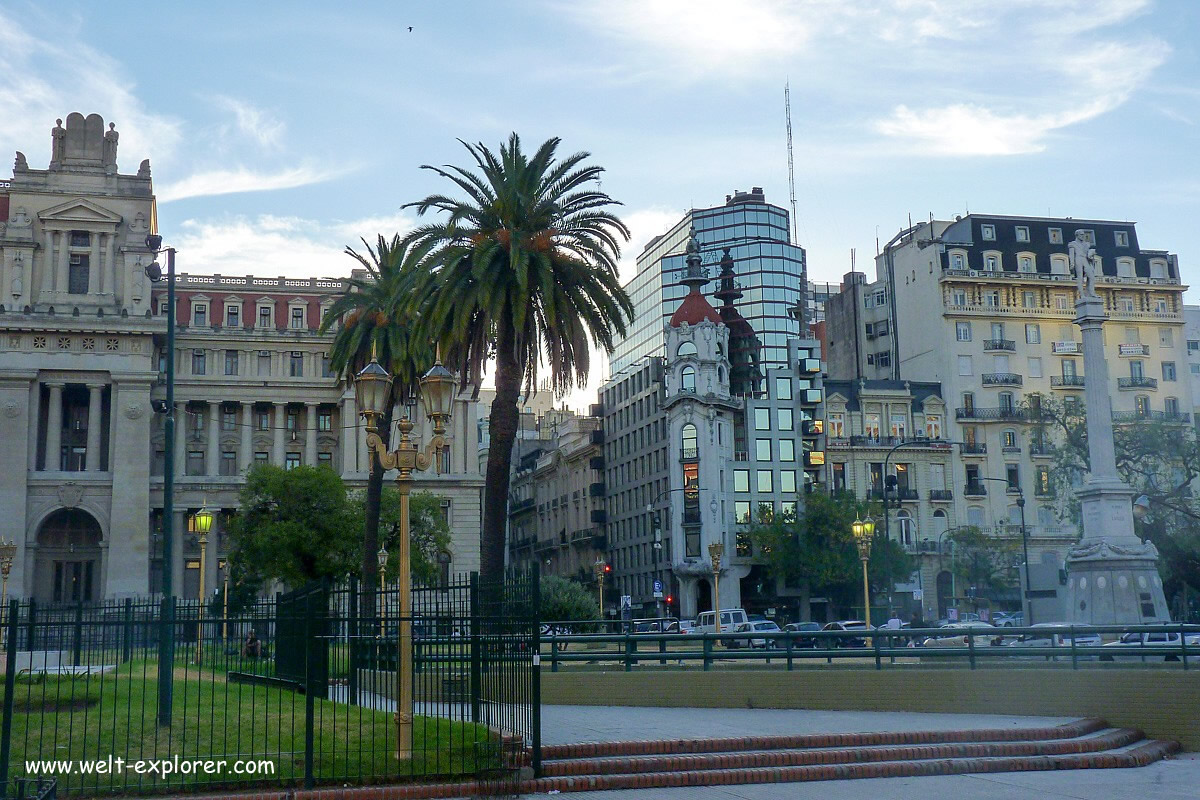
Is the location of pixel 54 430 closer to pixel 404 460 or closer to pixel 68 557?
pixel 68 557

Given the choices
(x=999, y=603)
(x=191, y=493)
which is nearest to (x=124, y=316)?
(x=191, y=493)

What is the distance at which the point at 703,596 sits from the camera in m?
84.1

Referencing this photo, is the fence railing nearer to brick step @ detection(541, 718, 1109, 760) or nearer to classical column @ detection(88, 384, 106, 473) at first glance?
brick step @ detection(541, 718, 1109, 760)

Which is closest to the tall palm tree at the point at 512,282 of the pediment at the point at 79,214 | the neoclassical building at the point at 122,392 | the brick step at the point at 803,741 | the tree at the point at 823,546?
the brick step at the point at 803,741

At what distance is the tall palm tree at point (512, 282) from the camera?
34156mm

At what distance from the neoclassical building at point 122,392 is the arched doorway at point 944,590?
118 ft

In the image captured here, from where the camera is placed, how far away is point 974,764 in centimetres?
1862

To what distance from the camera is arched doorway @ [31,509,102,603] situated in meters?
89.3

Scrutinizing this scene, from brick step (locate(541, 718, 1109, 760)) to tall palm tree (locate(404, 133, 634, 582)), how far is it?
15.6m

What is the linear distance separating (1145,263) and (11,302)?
8817cm

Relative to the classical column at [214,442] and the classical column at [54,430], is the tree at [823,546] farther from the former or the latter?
the classical column at [54,430]

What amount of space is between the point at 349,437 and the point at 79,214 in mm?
25993

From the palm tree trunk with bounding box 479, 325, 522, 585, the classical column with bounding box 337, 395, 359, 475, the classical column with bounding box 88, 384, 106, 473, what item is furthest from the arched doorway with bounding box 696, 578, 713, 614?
the palm tree trunk with bounding box 479, 325, 522, 585

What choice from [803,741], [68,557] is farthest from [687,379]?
[803,741]
